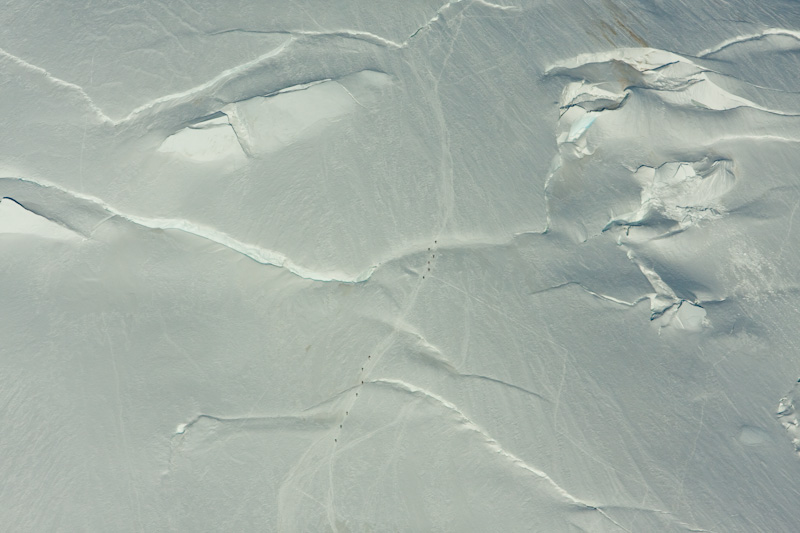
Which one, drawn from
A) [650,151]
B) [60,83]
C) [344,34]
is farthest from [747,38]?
[60,83]

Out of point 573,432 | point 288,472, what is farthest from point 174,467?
point 573,432

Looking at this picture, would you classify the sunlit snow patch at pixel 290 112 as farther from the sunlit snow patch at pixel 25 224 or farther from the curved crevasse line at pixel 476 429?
the curved crevasse line at pixel 476 429

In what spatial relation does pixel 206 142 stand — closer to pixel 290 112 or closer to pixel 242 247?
pixel 290 112

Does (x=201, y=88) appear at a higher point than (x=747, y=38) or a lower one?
lower

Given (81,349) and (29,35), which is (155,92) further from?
(81,349)

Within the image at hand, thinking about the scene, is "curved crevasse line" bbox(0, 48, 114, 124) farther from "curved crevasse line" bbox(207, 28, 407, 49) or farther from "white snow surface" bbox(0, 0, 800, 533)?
"curved crevasse line" bbox(207, 28, 407, 49)
